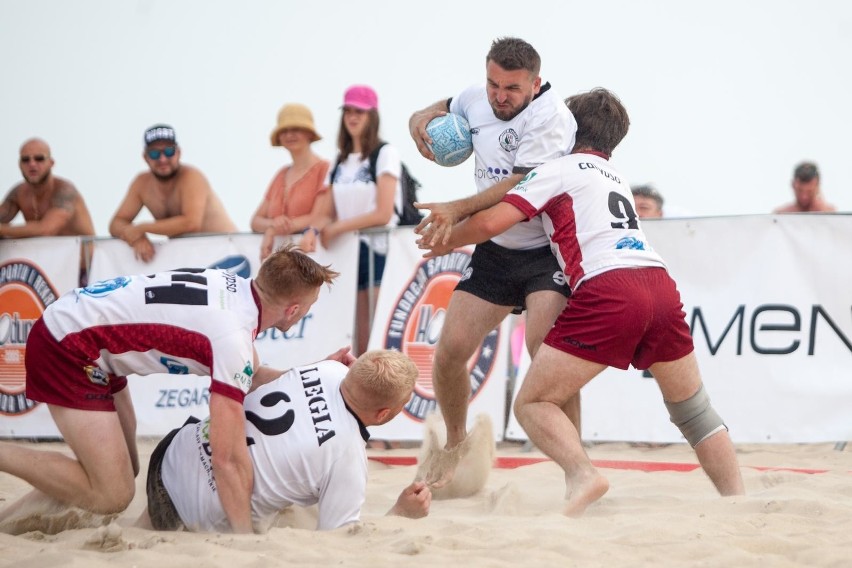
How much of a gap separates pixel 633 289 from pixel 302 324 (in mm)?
3616

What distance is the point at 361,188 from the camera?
7508 millimetres

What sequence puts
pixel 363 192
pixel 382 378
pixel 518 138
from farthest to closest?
pixel 363 192, pixel 518 138, pixel 382 378

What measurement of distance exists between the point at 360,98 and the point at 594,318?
3466 mm

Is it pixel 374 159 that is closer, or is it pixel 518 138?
pixel 518 138

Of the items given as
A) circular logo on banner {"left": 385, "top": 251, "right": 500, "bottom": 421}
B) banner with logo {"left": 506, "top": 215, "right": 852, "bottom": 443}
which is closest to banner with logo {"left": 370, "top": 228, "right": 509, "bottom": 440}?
circular logo on banner {"left": 385, "top": 251, "right": 500, "bottom": 421}

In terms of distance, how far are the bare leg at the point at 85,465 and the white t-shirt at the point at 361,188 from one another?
336 cm

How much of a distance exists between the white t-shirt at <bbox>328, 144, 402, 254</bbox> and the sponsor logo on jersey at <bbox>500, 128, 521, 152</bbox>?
8.47ft

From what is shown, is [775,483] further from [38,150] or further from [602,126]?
[38,150]

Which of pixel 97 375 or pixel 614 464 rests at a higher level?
pixel 97 375

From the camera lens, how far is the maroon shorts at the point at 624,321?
172 inches

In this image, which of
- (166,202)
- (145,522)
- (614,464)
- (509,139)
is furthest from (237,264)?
(145,522)

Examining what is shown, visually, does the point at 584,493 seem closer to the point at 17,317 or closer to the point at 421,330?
the point at 421,330

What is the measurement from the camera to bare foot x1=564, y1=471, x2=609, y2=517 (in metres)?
4.33

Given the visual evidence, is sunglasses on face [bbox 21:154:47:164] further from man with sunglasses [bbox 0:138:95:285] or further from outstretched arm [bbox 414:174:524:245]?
outstretched arm [bbox 414:174:524:245]
